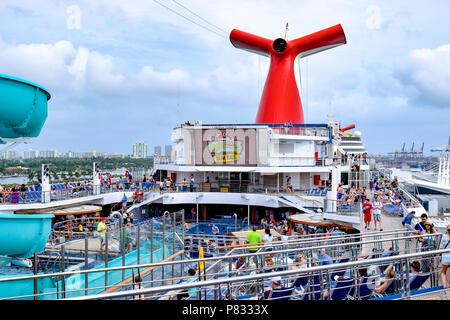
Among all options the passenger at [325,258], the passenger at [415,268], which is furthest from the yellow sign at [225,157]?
the passenger at [415,268]

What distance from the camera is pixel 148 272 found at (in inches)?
373

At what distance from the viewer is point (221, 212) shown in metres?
26.9

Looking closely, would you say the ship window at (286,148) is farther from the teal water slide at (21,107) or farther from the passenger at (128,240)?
the teal water slide at (21,107)

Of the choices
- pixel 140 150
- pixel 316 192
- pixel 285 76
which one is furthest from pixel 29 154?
pixel 316 192

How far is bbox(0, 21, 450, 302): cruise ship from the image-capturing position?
7441 mm

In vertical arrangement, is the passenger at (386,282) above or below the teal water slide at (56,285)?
above

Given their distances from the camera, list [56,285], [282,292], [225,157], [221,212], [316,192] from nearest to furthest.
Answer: [282,292] < [56,285] < [316,192] < [225,157] < [221,212]

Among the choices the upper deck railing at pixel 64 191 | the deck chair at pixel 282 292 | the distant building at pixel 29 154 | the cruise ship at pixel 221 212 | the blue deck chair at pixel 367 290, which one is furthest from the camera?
the distant building at pixel 29 154

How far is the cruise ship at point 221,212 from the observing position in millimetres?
7441

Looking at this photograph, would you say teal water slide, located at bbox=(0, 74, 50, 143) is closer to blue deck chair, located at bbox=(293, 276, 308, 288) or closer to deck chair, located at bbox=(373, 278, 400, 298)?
blue deck chair, located at bbox=(293, 276, 308, 288)

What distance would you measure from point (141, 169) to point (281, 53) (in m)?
14.9

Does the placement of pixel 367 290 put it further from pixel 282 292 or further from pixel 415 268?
pixel 282 292

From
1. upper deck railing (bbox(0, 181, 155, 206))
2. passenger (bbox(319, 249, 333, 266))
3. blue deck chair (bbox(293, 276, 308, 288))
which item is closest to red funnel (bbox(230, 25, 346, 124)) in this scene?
upper deck railing (bbox(0, 181, 155, 206))
